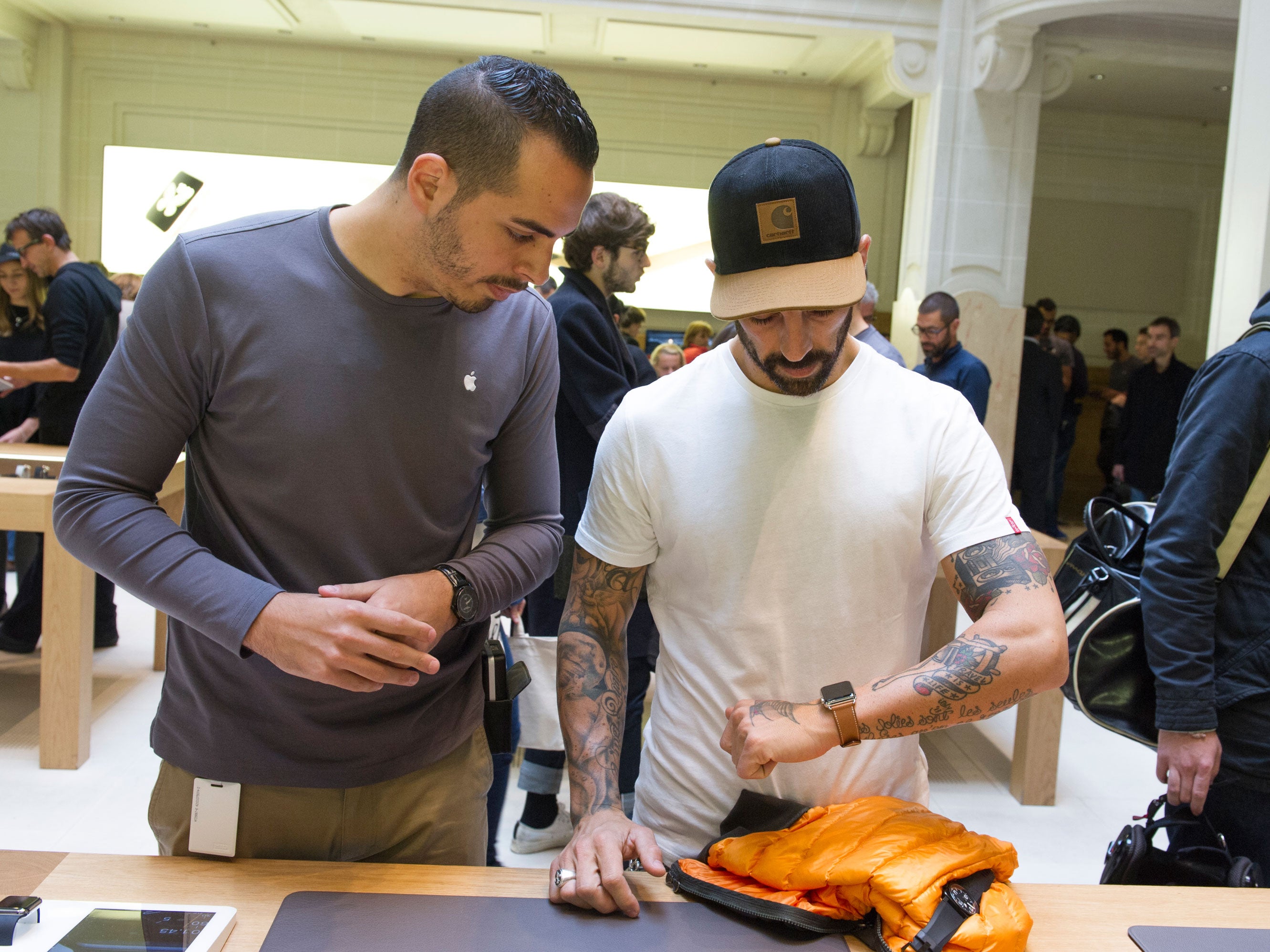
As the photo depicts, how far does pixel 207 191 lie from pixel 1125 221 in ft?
31.2

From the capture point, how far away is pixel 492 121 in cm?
115

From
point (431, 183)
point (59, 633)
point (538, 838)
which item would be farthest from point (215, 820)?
point (59, 633)

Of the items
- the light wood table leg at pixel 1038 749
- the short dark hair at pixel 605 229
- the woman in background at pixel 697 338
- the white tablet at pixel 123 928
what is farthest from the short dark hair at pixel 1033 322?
the white tablet at pixel 123 928

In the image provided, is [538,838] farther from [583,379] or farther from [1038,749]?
[1038,749]

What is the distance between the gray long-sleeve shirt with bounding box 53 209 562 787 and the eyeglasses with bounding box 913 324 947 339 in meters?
3.97

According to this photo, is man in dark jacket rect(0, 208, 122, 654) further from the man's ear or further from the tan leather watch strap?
the tan leather watch strap

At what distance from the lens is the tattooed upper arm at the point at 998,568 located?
3.95ft

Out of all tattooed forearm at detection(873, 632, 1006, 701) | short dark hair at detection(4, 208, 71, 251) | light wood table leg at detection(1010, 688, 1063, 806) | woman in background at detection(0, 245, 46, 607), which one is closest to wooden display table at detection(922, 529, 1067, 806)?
light wood table leg at detection(1010, 688, 1063, 806)

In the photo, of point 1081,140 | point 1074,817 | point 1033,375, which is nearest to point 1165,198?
point 1081,140

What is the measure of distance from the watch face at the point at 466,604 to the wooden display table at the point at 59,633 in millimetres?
2467

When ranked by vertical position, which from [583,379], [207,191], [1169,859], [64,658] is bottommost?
[64,658]

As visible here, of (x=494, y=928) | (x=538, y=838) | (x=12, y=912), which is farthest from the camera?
(x=538, y=838)

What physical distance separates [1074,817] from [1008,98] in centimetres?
575

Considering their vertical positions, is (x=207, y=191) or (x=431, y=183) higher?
(x=207, y=191)
